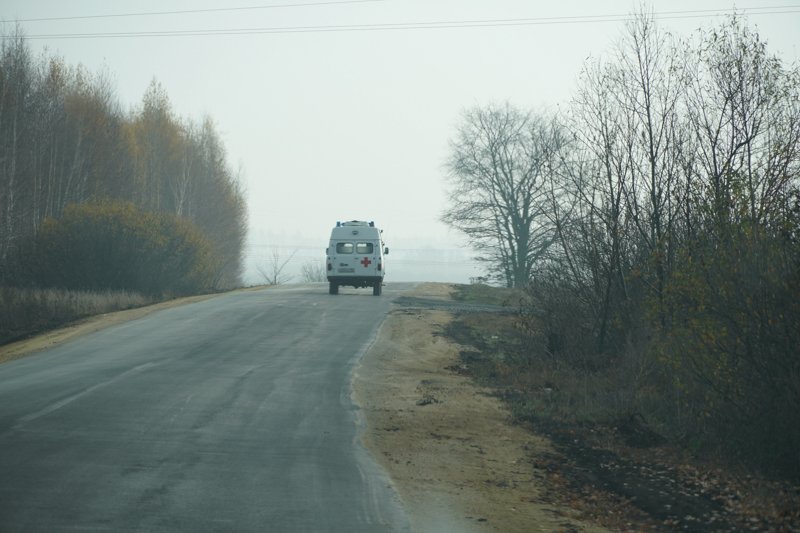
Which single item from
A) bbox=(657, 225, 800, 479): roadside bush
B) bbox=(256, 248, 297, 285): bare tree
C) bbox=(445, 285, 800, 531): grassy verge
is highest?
bbox=(256, 248, 297, 285): bare tree

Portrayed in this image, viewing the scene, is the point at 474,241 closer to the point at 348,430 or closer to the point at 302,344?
the point at 302,344

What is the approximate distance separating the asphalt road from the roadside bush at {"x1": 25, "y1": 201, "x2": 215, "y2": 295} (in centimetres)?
1645

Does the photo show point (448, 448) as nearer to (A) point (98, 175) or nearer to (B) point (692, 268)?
(B) point (692, 268)

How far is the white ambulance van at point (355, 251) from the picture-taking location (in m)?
33.2

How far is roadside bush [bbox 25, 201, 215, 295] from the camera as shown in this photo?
119ft

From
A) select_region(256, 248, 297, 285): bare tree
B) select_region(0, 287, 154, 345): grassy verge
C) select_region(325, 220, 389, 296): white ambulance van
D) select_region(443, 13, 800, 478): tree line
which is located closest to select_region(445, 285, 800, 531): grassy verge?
select_region(443, 13, 800, 478): tree line

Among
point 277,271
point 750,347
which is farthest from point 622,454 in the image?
point 277,271

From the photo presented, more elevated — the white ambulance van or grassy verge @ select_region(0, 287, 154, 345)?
the white ambulance van

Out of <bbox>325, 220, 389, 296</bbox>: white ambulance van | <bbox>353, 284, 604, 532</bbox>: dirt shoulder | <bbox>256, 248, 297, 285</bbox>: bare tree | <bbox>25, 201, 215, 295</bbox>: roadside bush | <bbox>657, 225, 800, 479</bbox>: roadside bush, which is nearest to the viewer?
<bbox>353, 284, 604, 532</bbox>: dirt shoulder

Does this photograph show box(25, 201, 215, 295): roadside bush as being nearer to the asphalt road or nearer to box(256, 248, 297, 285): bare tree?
box(256, 248, 297, 285): bare tree

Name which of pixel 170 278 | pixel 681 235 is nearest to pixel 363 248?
pixel 170 278

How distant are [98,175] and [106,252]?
75.5 feet

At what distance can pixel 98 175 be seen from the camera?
189 feet

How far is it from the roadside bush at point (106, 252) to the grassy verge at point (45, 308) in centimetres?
383
